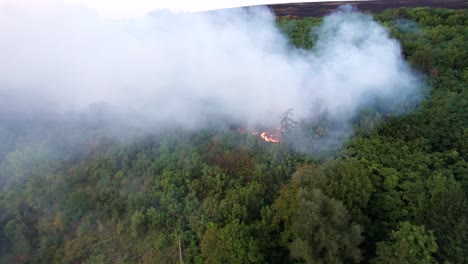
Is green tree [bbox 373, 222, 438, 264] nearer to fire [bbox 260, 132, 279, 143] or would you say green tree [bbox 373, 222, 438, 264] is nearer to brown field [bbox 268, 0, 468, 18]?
fire [bbox 260, 132, 279, 143]

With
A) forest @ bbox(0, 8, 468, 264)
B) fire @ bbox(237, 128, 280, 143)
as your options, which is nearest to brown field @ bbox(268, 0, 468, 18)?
forest @ bbox(0, 8, 468, 264)

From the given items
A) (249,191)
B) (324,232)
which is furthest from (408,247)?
(249,191)

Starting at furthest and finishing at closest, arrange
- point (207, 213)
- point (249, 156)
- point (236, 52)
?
point (236, 52) → point (249, 156) → point (207, 213)

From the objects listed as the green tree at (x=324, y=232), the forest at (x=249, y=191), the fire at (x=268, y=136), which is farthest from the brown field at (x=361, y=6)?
the green tree at (x=324, y=232)

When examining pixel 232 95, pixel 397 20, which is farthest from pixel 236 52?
pixel 397 20

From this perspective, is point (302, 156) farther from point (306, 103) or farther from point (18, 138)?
point (18, 138)

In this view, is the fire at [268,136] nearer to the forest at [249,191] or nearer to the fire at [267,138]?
the fire at [267,138]
